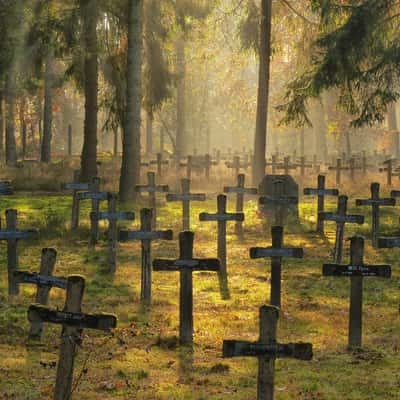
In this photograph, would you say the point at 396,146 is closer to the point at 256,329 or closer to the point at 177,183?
the point at 177,183

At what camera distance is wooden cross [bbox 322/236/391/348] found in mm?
9984

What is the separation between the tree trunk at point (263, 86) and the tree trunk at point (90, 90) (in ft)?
16.5

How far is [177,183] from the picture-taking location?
30.8m

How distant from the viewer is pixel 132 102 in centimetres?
2359

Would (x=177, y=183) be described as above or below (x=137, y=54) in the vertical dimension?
below

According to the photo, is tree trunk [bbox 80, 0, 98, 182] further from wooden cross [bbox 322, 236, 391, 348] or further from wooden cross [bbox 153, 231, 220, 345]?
wooden cross [bbox 322, 236, 391, 348]

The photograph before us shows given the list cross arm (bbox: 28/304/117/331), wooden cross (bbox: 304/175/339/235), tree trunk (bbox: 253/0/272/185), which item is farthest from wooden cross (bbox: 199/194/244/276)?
tree trunk (bbox: 253/0/272/185)

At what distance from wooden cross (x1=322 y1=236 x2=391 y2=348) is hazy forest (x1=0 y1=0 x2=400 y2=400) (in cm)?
2

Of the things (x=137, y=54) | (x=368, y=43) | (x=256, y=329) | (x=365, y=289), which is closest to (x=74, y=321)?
(x=256, y=329)

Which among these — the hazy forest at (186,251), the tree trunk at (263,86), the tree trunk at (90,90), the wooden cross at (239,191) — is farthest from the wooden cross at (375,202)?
the tree trunk at (90,90)

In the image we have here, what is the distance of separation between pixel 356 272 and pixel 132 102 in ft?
47.1

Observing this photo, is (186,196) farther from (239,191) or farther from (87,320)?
(87,320)

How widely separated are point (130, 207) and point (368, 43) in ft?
24.4

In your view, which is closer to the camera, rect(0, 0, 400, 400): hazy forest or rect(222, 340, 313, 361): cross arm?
rect(222, 340, 313, 361): cross arm
